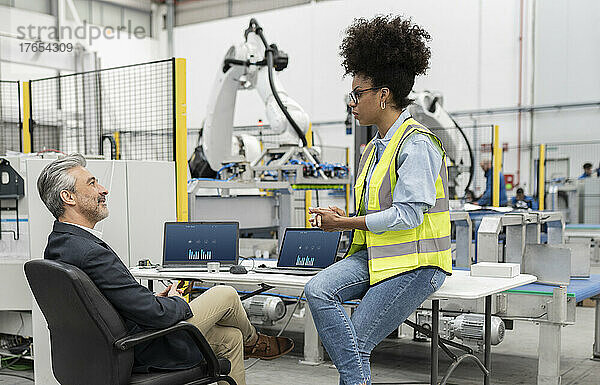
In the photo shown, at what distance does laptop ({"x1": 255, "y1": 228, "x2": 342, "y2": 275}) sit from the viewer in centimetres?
313

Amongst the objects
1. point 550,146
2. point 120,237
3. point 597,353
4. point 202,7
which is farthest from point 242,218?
point 202,7

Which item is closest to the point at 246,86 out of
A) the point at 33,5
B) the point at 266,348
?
the point at 266,348

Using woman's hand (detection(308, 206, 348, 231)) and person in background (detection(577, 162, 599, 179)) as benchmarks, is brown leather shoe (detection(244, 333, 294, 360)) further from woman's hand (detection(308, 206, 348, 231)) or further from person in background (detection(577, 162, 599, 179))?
person in background (detection(577, 162, 599, 179))

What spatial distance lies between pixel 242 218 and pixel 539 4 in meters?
8.10

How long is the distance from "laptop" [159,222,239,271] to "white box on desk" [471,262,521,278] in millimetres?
1168

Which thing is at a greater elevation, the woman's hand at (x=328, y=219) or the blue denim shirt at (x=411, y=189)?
the blue denim shirt at (x=411, y=189)

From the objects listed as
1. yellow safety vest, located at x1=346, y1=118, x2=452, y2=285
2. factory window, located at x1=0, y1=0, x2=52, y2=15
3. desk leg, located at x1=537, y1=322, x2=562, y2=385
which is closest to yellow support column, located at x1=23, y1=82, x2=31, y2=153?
yellow safety vest, located at x1=346, y1=118, x2=452, y2=285

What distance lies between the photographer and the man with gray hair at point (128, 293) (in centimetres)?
221

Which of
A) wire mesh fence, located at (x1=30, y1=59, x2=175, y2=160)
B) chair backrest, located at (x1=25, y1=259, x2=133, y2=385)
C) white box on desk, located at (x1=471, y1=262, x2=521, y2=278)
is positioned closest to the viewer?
chair backrest, located at (x1=25, y1=259, x2=133, y2=385)

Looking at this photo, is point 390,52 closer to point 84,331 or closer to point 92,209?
point 92,209

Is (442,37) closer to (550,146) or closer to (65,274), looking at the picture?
(550,146)

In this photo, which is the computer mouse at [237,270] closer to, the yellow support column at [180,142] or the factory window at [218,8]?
the yellow support column at [180,142]

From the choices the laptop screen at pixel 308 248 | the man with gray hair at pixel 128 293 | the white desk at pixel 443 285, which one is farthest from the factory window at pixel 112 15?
the man with gray hair at pixel 128 293

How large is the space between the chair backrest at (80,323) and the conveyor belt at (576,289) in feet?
7.39
